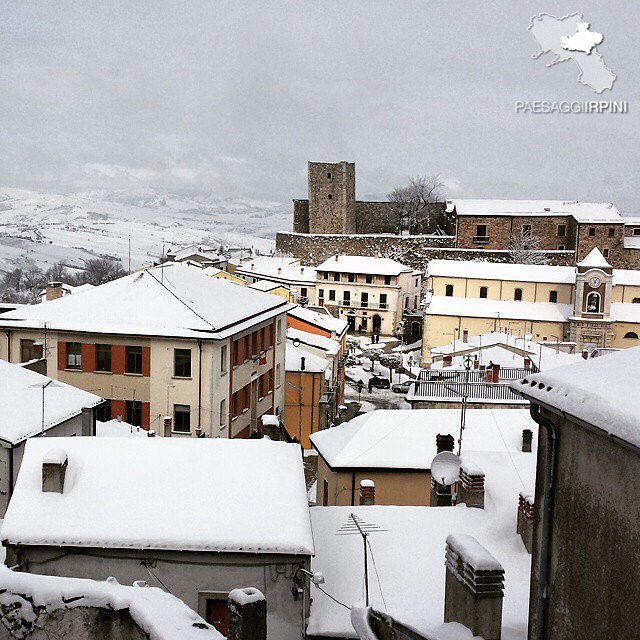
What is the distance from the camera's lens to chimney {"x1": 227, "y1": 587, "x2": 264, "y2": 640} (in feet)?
18.7

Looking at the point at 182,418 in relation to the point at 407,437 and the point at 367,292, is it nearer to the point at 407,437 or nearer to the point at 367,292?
the point at 407,437

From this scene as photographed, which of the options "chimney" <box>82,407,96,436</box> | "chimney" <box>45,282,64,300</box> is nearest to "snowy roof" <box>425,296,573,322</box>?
"chimney" <box>45,282,64,300</box>

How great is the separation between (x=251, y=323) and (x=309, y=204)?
48173 mm

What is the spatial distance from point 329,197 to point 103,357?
49762 millimetres

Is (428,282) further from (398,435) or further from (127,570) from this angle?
(127,570)

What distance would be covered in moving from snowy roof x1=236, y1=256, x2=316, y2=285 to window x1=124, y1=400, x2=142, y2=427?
39026 millimetres

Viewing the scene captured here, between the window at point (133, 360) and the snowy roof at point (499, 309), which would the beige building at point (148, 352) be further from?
the snowy roof at point (499, 309)

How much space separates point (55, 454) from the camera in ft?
30.8

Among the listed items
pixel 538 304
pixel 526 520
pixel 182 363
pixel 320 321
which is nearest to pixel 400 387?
pixel 320 321

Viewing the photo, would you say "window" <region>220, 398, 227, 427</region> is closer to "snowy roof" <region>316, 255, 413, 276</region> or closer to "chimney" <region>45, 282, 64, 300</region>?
"chimney" <region>45, 282, 64, 300</region>

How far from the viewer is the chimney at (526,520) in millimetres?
9797

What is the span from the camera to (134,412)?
70.9ft

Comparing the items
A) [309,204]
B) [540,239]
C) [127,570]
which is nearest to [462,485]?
[127,570]

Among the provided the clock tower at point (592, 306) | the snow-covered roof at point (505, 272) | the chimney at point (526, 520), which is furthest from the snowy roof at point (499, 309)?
the chimney at point (526, 520)
